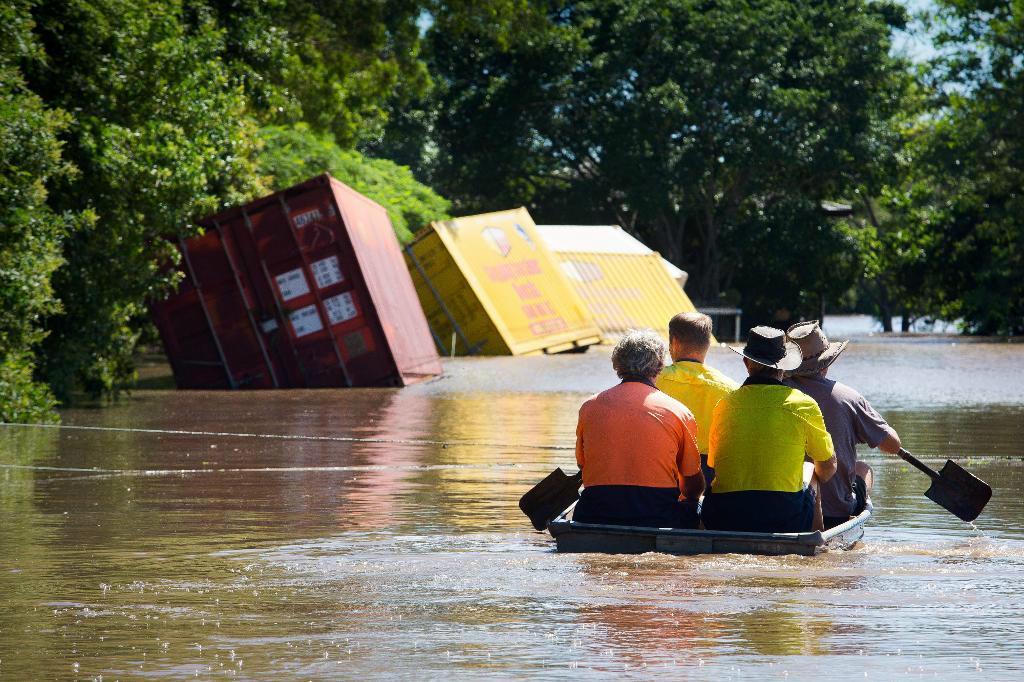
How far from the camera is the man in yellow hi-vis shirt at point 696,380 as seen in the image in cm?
962

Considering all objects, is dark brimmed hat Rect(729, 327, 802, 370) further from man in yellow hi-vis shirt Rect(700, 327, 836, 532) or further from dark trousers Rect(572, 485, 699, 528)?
dark trousers Rect(572, 485, 699, 528)

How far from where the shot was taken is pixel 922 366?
1357 inches

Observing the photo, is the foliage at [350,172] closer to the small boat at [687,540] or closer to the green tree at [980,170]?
the green tree at [980,170]

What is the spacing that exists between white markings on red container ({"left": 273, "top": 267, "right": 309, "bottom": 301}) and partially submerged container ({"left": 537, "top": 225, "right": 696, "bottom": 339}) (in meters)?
16.9

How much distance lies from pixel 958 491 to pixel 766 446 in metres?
2.15

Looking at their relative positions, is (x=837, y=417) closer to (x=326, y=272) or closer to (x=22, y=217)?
(x=22, y=217)

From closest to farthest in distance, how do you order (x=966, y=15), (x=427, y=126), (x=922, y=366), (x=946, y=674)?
1. (x=946, y=674)
2. (x=922, y=366)
3. (x=966, y=15)
4. (x=427, y=126)

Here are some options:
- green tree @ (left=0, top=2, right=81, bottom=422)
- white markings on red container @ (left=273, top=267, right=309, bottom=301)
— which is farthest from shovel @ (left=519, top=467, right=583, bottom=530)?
white markings on red container @ (left=273, top=267, right=309, bottom=301)

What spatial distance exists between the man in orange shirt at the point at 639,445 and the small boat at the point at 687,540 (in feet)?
0.52

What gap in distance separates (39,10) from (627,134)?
3809 cm

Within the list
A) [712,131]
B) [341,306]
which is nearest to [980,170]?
[712,131]

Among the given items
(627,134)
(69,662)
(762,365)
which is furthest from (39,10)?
(627,134)

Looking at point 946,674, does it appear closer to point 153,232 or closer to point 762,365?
point 762,365

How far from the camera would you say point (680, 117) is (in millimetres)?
57156
